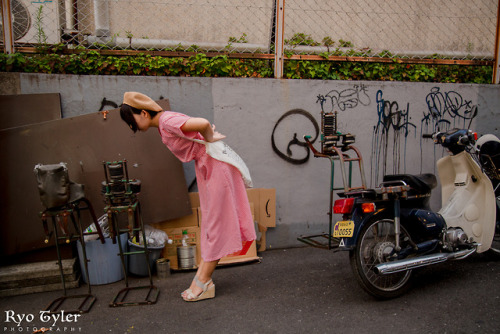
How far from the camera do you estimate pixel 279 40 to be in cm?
480

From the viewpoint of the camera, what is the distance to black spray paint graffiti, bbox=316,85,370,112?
4727mm

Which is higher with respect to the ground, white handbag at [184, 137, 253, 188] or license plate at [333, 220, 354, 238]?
white handbag at [184, 137, 253, 188]

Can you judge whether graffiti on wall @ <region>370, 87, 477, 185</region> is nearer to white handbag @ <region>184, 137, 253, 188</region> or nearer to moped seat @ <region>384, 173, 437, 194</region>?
moped seat @ <region>384, 173, 437, 194</region>

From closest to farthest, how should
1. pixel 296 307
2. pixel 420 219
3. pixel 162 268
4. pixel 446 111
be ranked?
pixel 296 307 < pixel 420 219 < pixel 162 268 < pixel 446 111

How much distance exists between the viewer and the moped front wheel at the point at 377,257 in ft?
10.1

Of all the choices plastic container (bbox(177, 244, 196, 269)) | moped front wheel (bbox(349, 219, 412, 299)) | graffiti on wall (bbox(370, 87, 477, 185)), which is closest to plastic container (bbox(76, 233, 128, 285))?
plastic container (bbox(177, 244, 196, 269))

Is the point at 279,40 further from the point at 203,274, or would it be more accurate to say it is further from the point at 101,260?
the point at 101,260

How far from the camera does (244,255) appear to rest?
14.0 feet

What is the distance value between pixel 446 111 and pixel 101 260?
4.69 metres

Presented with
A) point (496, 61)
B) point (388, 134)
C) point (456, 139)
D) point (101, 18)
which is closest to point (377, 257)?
point (456, 139)

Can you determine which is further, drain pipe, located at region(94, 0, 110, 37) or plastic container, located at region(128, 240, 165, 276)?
drain pipe, located at region(94, 0, 110, 37)

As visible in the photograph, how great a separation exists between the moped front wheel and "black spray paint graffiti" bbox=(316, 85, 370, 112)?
1.95 meters

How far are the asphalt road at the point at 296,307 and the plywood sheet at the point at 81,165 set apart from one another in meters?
0.70

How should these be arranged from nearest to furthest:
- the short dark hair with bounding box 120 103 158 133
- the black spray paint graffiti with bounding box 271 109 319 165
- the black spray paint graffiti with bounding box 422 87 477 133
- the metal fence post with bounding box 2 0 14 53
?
the short dark hair with bounding box 120 103 158 133
the metal fence post with bounding box 2 0 14 53
the black spray paint graffiti with bounding box 271 109 319 165
the black spray paint graffiti with bounding box 422 87 477 133
